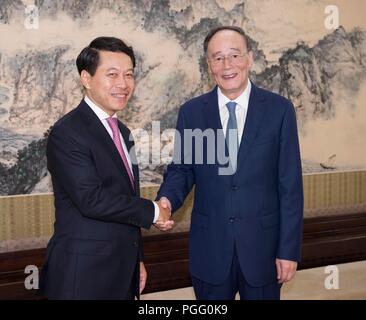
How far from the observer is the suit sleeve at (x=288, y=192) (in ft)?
8.66

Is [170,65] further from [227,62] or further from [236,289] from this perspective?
[236,289]

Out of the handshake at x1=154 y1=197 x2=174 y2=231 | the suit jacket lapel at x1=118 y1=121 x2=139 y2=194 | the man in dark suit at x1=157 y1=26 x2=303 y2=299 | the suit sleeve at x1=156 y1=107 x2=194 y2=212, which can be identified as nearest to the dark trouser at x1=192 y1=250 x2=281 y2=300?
the man in dark suit at x1=157 y1=26 x2=303 y2=299

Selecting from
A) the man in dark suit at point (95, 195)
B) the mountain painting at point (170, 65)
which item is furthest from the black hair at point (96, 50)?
the mountain painting at point (170, 65)

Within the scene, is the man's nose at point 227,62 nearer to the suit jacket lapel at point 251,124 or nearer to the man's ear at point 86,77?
the suit jacket lapel at point 251,124

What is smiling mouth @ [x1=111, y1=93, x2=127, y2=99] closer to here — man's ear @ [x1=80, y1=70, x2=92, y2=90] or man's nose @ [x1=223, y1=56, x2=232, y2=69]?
man's ear @ [x1=80, y1=70, x2=92, y2=90]

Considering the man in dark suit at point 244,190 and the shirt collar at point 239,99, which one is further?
the shirt collar at point 239,99

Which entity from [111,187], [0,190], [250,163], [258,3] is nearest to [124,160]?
[111,187]

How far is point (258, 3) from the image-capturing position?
5949 millimetres

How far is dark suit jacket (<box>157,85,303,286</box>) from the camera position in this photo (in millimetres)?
2631

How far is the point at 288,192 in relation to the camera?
263 cm

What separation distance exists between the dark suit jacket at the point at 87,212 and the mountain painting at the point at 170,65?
2.66m

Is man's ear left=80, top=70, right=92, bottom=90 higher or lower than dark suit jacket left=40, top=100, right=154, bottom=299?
higher

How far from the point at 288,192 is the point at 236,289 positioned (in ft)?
1.93

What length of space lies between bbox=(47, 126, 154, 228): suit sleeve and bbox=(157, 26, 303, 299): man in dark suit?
57cm
